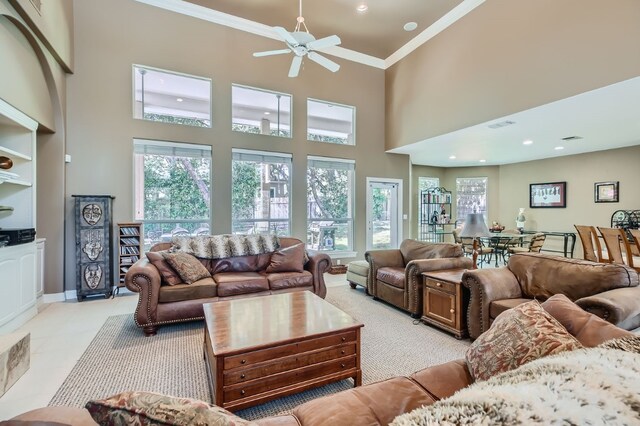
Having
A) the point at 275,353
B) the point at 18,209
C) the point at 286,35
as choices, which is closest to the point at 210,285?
the point at 275,353

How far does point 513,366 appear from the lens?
1.28 meters

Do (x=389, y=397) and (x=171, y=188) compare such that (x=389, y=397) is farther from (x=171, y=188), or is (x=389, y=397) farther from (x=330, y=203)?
(x=330, y=203)

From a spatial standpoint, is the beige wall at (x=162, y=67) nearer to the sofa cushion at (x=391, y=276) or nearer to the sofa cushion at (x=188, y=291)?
the sofa cushion at (x=188, y=291)

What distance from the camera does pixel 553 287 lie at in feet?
8.88

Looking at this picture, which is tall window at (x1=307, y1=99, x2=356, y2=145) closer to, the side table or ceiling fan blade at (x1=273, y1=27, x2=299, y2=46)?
ceiling fan blade at (x1=273, y1=27, x2=299, y2=46)

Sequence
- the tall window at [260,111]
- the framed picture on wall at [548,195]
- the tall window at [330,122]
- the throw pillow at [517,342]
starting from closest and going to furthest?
1. the throw pillow at [517,342]
2. the tall window at [260,111]
3. the tall window at [330,122]
4. the framed picture on wall at [548,195]

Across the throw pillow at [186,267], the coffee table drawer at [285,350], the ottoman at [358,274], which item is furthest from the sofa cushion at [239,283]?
the coffee table drawer at [285,350]

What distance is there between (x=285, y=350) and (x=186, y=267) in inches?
82.8

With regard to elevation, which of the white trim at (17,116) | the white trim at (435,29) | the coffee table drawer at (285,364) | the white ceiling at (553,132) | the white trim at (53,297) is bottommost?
the white trim at (53,297)

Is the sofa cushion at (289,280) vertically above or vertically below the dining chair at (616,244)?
below

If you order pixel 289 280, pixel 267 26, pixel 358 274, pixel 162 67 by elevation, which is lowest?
pixel 358 274

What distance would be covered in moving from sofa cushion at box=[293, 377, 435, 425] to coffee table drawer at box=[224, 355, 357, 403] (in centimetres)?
75

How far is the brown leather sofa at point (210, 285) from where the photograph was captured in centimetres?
316

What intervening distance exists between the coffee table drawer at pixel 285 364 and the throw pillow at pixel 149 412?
1.22 meters
